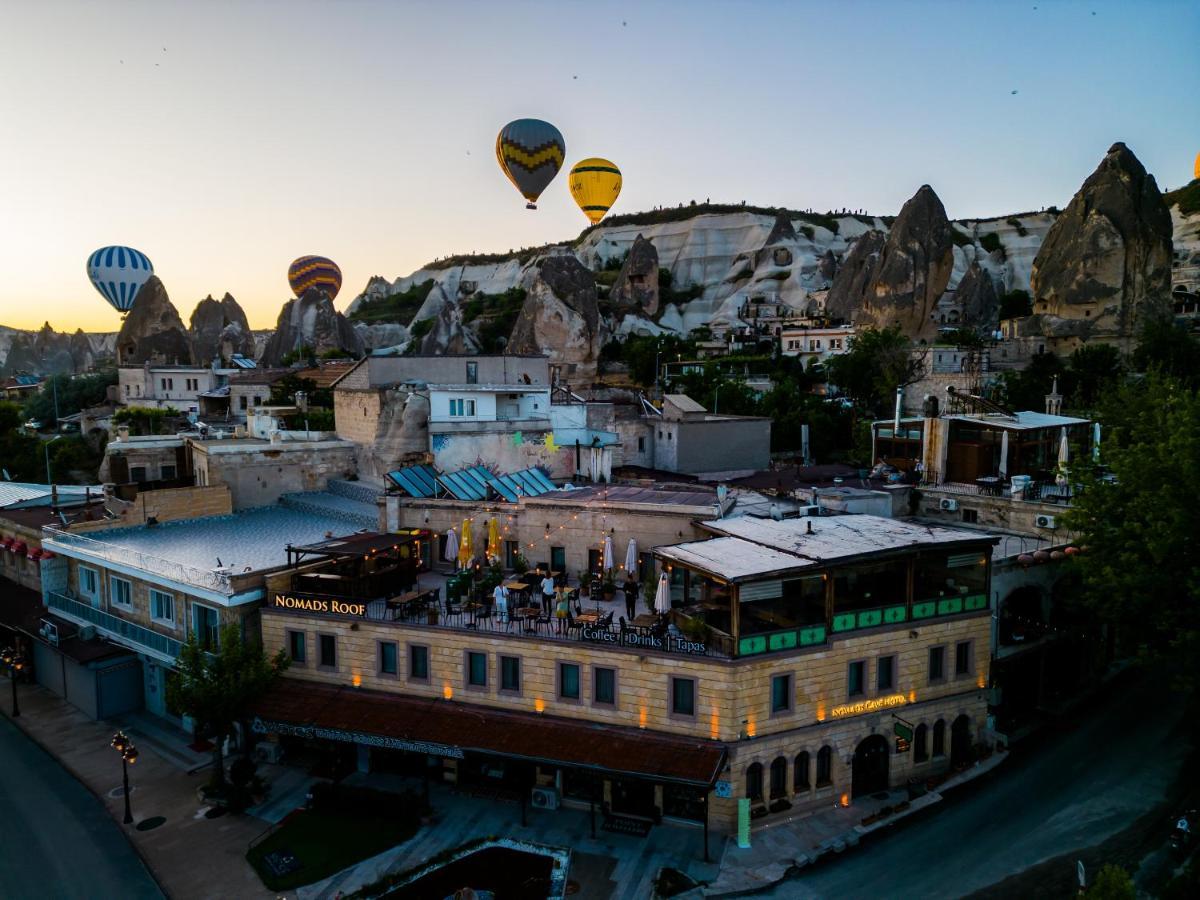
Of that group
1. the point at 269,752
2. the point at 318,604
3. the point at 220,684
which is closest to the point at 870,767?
the point at 318,604

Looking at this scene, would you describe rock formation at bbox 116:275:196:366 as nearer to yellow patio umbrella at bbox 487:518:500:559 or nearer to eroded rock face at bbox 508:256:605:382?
eroded rock face at bbox 508:256:605:382

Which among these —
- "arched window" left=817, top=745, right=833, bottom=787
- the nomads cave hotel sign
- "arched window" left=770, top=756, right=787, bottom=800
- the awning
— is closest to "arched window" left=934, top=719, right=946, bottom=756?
"arched window" left=817, top=745, right=833, bottom=787

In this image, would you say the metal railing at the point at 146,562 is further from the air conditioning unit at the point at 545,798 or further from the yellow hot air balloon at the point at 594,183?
the yellow hot air balloon at the point at 594,183

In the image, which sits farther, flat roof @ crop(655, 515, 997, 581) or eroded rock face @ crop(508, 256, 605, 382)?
eroded rock face @ crop(508, 256, 605, 382)

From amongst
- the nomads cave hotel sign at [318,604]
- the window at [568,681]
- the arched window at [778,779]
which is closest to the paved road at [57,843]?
the nomads cave hotel sign at [318,604]

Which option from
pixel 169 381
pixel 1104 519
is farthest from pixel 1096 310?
pixel 169 381

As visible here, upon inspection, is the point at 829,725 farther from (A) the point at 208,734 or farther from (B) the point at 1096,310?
(B) the point at 1096,310
